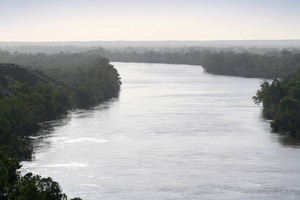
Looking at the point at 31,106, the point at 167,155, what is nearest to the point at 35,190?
the point at 167,155

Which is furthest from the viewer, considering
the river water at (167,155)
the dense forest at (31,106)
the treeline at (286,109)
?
the treeline at (286,109)

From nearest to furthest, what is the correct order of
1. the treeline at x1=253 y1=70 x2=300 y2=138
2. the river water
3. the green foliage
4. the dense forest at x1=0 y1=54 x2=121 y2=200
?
the green foliage
the dense forest at x1=0 y1=54 x2=121 y2=200
the river water
the treeline at x1=253 y1=70 x2=300 y2=138

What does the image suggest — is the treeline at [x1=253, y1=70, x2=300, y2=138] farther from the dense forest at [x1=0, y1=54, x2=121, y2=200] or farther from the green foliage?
the green foliage

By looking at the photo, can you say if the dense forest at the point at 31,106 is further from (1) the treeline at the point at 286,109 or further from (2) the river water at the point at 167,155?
(1) the treeline at the point at 286,109

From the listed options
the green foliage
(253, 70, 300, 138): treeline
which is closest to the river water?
(253, 70, 300, 138): treeline

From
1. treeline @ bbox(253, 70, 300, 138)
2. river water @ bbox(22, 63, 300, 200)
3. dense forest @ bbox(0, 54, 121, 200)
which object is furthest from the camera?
treeline @ bbox(253, 70, 300, 138)

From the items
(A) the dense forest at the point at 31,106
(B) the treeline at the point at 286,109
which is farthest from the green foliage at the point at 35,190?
(B) the treeline at the point at 286,109
